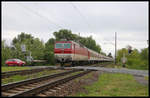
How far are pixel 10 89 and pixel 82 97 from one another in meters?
3.24

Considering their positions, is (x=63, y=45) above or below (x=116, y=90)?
above

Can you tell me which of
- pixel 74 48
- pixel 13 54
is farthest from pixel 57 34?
pixel 74 48

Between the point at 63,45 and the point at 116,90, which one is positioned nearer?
the point at 116,90

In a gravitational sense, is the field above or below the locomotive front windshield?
below

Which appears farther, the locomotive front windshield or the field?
the locomotive front windshield

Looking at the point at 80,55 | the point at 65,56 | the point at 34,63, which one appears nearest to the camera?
the point at 65,56

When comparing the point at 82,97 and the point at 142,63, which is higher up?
the point at 142,63

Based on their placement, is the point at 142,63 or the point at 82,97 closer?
the point at 82,97

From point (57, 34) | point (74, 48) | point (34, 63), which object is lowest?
point (34, 63)

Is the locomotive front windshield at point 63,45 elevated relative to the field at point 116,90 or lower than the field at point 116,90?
elevated

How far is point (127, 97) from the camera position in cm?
779

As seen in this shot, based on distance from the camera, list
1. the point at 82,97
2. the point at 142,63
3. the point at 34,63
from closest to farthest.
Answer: the point at 82,97
the point at 142,63
the point at 34,63

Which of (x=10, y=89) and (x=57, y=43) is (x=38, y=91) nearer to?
(x=10, y=89)

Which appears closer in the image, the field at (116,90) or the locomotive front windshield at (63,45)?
the field at (116,90)
